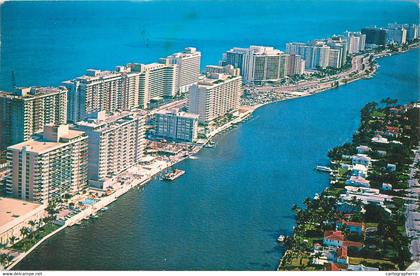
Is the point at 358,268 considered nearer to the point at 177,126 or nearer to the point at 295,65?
the point at 177,126

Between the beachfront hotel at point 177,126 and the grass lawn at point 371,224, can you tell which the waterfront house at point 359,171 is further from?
the beachfront hotel at point 177,126

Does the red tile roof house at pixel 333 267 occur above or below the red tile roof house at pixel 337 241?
below

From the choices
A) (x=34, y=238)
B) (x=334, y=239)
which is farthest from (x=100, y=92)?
(x=334, y=239)

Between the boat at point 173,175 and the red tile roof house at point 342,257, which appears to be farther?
the boat at point 173,175

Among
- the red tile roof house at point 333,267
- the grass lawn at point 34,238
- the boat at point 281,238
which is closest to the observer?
the red tile roof house at point 333,267

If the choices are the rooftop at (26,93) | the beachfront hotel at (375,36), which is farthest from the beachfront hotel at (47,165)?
the beachfront hotel at (375,36)

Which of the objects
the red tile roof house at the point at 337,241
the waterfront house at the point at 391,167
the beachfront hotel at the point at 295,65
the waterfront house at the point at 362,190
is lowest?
the red tile roof house at the point at 337,241

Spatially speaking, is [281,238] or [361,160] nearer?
[281,238]

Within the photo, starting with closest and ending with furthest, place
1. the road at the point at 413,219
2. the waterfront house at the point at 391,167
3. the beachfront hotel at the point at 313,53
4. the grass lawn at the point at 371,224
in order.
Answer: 1. the road at the point at 413,219
2. the grass lawn at the point at 371,224
3. the waterfront house at the point at 391,167
4. the beachfront hotel at the point at 313,53
